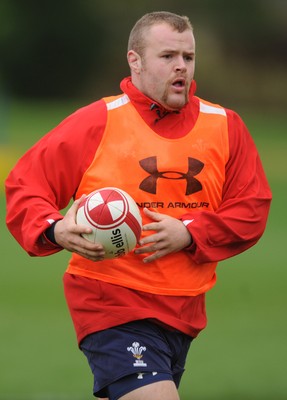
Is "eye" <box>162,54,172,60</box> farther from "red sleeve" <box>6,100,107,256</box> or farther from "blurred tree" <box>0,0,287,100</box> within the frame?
"blurred tree" <box>0,0,287,100</box>

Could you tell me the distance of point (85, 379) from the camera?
8.36m

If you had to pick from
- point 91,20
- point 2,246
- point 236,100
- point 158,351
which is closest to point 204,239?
point 158,351

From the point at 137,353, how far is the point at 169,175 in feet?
2.97

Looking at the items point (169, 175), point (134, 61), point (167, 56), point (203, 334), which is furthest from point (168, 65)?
point (203, 334)

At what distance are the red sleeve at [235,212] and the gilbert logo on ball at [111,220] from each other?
40cm

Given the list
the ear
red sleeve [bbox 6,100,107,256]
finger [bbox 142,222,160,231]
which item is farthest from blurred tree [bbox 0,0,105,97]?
finger [bbox 142,222,160,231]

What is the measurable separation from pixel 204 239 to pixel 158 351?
600 mm

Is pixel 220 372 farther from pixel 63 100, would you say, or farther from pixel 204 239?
pixel 63 100

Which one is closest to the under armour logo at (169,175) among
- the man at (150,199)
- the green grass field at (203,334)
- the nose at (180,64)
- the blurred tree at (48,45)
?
the man at (150,199)

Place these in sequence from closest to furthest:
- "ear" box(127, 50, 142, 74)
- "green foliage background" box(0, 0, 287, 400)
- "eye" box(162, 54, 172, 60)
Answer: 1. "eye" box(162, 54, 172, 60)
2. "ear" box(127, 50, 142, 74)
3. "green foliage background" box(0, 0, 287, 400)

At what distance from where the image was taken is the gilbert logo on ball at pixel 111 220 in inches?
211

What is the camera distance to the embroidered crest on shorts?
552cm

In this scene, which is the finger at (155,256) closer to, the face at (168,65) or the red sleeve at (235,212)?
the red sleeve at (235,212)

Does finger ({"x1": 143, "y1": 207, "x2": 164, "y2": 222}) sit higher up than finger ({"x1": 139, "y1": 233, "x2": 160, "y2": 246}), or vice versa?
finger ({"x1": 143, "y1": 207, "x2": 164, "y2": 222})
